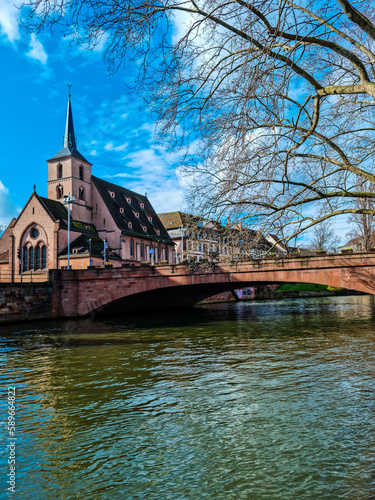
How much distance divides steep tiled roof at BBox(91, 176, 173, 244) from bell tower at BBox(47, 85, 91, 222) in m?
1.76

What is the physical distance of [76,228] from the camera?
4459cm

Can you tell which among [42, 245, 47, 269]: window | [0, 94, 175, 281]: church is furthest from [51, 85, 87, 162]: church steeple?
[42, 245, 47, 269]: window

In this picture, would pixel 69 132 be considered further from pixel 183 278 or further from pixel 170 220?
pixel 183 278

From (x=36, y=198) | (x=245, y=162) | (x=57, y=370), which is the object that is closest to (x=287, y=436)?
(x=245, y=162)

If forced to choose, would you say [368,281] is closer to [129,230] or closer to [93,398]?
[93,398]

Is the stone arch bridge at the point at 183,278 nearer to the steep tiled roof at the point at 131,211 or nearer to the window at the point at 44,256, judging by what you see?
the window at the point at 44,256

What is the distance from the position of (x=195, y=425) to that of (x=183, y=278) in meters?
18.6

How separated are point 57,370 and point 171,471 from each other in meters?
6.28

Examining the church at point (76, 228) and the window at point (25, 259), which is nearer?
the church at point (76, 228)

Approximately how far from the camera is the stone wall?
23109 mm

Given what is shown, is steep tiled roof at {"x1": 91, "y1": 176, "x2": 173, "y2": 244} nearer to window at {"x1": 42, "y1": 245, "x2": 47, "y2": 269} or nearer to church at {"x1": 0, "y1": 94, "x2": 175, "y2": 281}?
church at {"x1": 0, "y1": 94, "x2": 175, "y2": 281}

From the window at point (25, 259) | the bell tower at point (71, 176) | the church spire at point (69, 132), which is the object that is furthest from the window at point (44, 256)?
the church spire at point (69, 132)

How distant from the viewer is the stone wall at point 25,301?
23.1 meters

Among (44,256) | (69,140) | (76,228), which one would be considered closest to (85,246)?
(76,228)
